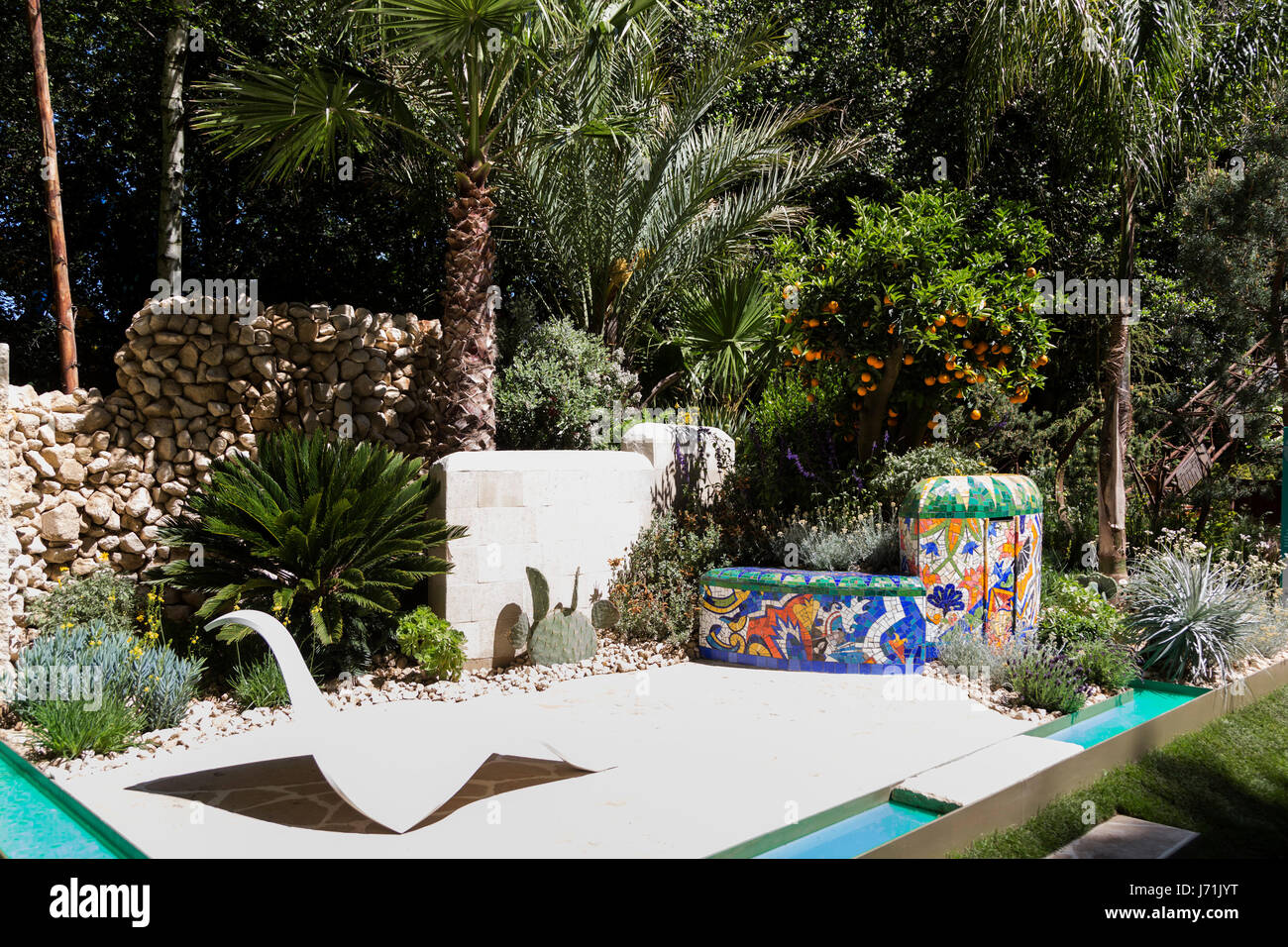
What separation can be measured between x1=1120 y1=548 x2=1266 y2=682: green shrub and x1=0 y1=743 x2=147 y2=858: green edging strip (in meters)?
6.65

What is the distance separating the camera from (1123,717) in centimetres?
615

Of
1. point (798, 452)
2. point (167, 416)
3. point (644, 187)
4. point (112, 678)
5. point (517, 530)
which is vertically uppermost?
point (644, 187)

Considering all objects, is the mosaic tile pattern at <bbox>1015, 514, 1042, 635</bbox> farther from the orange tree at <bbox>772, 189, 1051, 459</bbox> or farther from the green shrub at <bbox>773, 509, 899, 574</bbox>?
the orange tree at <bbox>772, 189, 1051, 459</bbox>

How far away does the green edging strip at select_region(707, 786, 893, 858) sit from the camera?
385cm

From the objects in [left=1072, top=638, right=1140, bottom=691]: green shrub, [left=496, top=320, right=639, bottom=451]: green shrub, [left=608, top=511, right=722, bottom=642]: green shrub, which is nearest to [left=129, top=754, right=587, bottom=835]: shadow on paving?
[left=608, top=511, right=722, bottom=642]: green shrub

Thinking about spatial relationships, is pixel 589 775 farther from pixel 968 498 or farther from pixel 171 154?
pixel 171 154

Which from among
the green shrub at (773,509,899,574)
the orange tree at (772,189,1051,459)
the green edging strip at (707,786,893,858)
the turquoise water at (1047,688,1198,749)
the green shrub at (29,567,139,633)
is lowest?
the turquoise water at (1047,688,1198,749)

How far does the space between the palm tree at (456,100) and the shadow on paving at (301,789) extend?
138 inches

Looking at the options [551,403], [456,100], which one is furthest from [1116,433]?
[456,100]

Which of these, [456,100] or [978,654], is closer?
[978,654]

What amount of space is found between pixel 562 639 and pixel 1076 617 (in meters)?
3.94

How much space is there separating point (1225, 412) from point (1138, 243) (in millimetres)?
3475

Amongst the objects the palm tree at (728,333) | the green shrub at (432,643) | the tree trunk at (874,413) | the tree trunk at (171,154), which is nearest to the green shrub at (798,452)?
the tree trunk at (874,413)

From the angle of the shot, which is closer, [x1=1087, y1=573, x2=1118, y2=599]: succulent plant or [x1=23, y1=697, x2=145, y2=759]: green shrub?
[x1=23, y1=697, x2=145, y2=759]: green shrub
